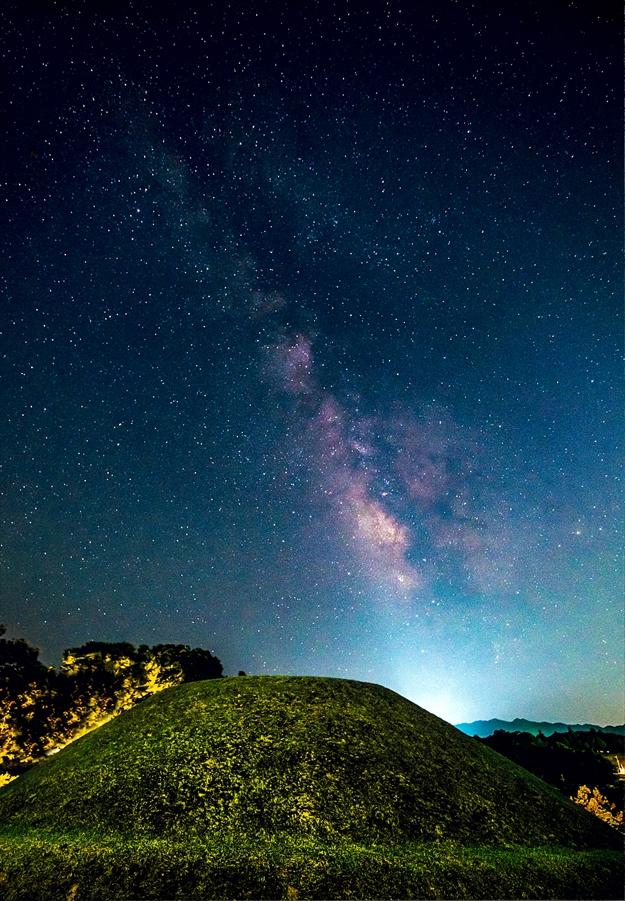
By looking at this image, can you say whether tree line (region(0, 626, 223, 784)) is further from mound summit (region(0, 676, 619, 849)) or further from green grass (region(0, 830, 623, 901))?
green grass (region(0, 830, 623, 901))

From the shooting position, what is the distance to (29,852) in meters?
11.6

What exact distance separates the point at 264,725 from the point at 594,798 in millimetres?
37756

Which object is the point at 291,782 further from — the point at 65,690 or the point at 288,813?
the point at 65,690

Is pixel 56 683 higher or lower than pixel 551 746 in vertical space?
higher

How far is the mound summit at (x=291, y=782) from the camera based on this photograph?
43.1ft

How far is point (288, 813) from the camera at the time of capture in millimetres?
13203

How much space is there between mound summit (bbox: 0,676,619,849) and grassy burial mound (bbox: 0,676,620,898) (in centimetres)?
6

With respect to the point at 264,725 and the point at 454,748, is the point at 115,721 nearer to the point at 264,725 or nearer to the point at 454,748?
the point at 264,725

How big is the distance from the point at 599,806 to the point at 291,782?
3844 centimetres

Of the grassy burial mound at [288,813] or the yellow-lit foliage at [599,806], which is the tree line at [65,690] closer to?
the grassy burial mound at [288,813]

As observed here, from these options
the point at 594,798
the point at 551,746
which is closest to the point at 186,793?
the point at 594,798

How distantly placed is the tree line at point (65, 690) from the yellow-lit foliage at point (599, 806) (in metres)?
36.1

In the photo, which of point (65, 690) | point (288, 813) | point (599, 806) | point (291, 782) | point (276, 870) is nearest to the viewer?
point (276, 870)

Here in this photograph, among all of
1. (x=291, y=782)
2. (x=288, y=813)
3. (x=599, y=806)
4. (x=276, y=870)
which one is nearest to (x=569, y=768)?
(x=599, y=806)
